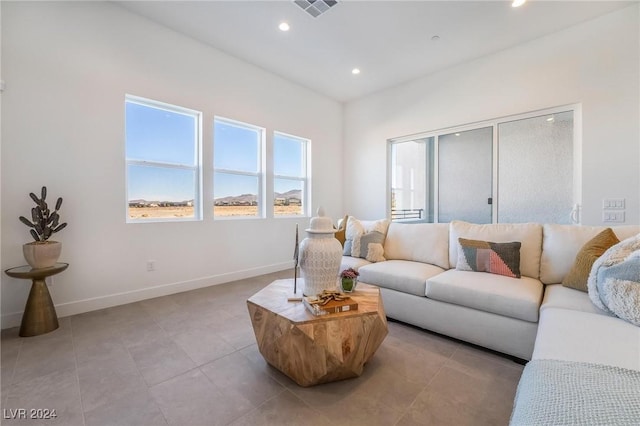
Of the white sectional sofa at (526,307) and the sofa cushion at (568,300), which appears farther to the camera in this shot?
the sofa cushion at (568,300)

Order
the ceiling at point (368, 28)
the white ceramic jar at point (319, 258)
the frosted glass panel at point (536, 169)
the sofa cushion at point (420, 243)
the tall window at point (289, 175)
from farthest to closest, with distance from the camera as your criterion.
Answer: the tall window at point (289, 175) < the frosted glass panel at point (536, 169) < the ceiling at point (368, 28) < the sofa cushion at point (420, 243) < the white ceramic jar at point (319, 258)

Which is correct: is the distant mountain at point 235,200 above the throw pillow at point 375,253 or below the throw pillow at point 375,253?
above

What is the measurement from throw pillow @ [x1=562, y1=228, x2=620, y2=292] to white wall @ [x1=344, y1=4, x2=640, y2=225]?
58.8 inches

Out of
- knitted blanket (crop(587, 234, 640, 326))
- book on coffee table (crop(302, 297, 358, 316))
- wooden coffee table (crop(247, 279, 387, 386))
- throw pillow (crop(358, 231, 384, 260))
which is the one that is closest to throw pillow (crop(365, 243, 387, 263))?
throw pillow (crop(358, 231, 384, 260))

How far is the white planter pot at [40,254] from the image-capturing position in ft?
7.13

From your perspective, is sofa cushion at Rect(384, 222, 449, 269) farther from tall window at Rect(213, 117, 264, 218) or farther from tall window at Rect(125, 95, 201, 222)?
tall window at Rect(125, 95, 201, 222)

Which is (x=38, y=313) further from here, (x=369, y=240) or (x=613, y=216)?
(x=613, y=216)

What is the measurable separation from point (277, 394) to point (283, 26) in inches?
143

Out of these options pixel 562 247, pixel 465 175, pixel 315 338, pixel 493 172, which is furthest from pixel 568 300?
pixel 465 175

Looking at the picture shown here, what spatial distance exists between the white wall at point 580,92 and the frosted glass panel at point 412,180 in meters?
0.33

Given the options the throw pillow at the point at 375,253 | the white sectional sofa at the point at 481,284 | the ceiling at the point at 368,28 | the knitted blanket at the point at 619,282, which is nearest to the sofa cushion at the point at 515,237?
the white sectional sofa at the point at 481,284

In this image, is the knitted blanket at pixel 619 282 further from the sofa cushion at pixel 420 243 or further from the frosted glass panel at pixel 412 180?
the frosted glass panel at pixel 412 180

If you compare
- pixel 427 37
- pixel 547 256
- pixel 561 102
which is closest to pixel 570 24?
pixel 561 102

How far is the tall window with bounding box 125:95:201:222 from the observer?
119 inches
